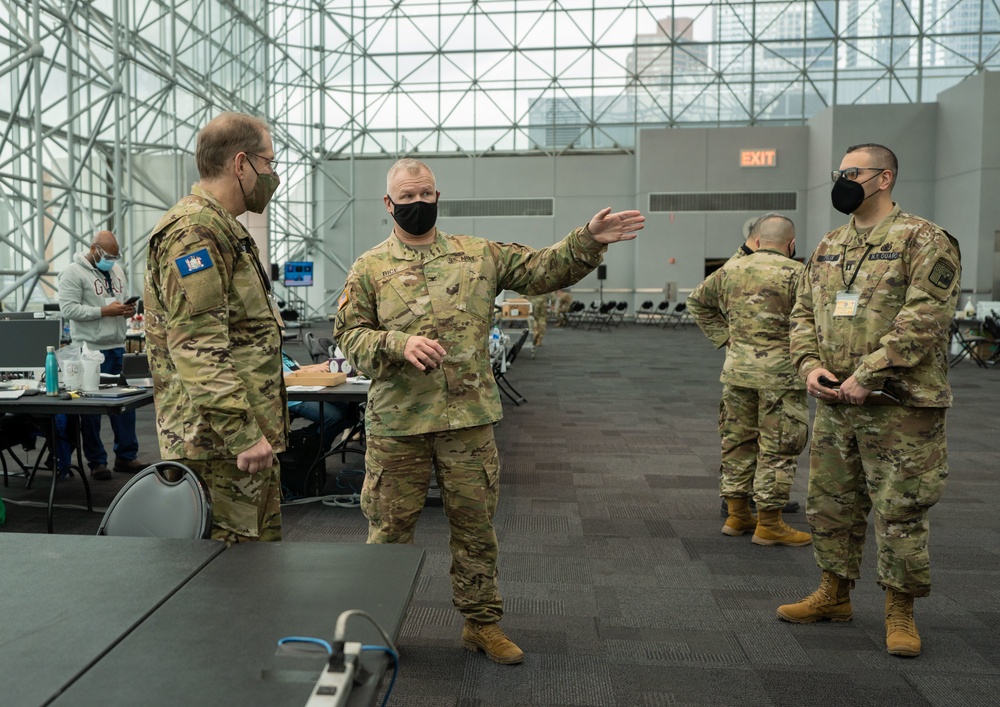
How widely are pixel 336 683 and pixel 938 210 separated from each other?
20441mm

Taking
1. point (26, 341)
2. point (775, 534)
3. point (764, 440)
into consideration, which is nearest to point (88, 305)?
point (26, 341)

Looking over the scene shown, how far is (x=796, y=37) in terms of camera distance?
72.7ft

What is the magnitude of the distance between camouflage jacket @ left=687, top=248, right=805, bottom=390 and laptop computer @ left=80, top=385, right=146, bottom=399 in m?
3.00

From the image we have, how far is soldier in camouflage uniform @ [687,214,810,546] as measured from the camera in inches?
148

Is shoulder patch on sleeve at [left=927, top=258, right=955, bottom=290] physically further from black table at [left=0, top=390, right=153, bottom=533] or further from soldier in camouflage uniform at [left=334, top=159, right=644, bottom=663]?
black table at [left=0, top=390, right=153, bottom=533]

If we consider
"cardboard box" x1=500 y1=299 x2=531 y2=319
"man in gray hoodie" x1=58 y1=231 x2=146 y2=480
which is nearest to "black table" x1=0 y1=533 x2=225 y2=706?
"man in gray hoodie" x1=58 y1=231 x2=146 y2=480

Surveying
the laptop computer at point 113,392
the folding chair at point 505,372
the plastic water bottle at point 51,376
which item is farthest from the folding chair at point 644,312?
the plastic water bottle at point 51,376

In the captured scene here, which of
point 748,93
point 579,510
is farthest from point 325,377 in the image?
point 748,93

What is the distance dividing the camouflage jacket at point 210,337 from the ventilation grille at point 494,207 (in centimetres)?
2229

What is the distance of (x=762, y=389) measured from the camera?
379 centimetres

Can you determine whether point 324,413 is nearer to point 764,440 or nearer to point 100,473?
point 100,473

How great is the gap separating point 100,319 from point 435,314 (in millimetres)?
3986

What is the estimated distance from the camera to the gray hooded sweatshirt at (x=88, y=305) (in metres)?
5.31

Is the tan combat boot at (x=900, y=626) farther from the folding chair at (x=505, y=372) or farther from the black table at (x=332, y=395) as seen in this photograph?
the folding chair at (x=505, y=372)
